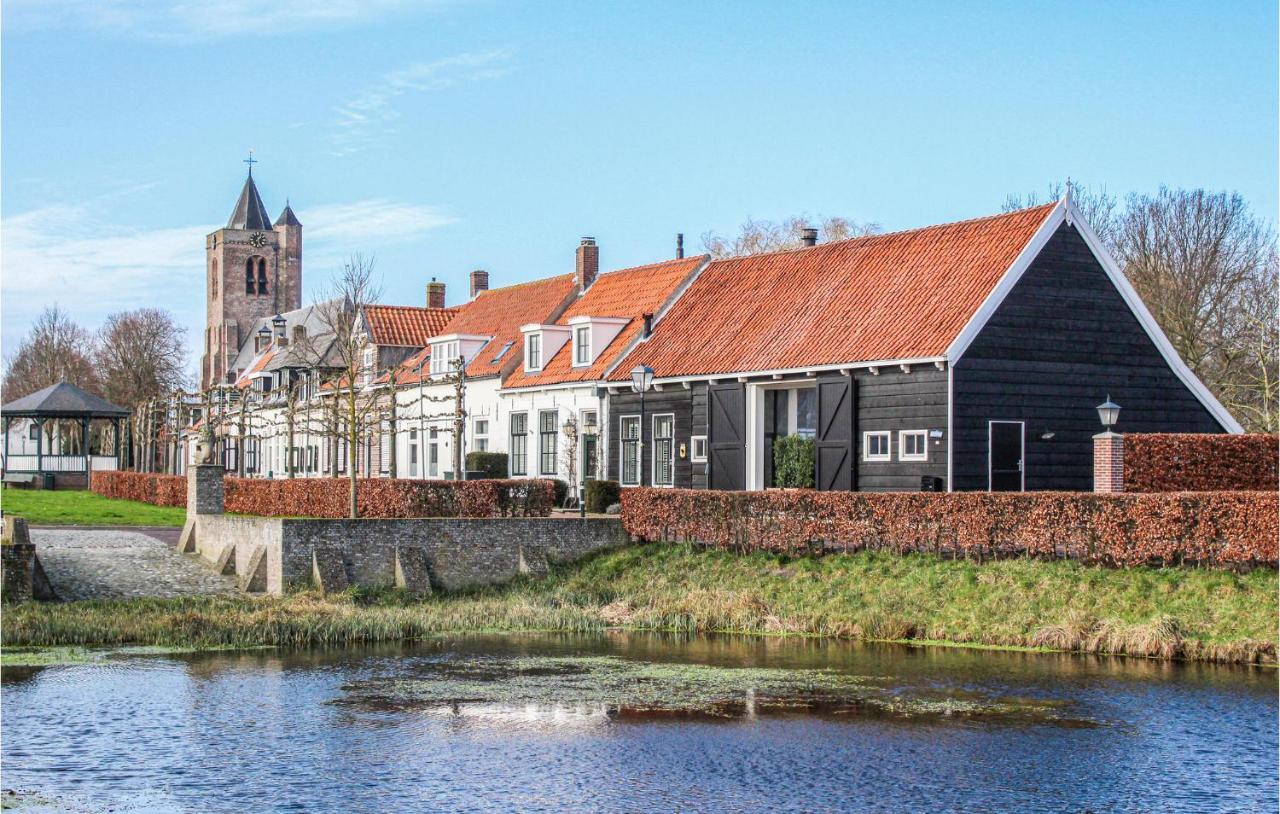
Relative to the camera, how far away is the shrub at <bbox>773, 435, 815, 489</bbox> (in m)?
29.2

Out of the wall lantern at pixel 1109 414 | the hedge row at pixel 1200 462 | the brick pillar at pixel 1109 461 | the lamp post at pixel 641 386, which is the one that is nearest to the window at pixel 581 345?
the lamp post at pixel 641 386

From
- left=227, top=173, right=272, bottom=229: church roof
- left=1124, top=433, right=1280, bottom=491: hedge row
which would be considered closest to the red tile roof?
left=1124, top=433, right=1280, bottom=491: hedge row

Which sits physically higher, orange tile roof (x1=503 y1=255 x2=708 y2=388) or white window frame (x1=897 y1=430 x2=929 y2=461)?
orange tile roof (x1=503 y1=255 x2=708 y2=388)

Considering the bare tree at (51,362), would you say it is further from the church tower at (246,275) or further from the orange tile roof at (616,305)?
the orange tile roof at (616,305)

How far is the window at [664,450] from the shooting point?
33.3m

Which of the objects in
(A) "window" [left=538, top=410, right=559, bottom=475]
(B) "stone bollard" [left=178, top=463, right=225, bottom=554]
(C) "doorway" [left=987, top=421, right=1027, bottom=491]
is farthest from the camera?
(A) "window" [left=538, top=410, right=559, bottom=475]

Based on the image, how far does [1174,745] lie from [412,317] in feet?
124

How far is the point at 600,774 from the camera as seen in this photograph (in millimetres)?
13156

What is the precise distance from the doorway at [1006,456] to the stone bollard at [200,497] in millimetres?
14994

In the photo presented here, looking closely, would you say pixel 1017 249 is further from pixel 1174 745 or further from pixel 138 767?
pixel 138 767

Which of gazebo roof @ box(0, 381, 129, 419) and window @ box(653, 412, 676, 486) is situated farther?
gazebo roof @ box(0, 381, 129, 419)

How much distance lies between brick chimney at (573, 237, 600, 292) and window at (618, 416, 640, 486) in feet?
27.9

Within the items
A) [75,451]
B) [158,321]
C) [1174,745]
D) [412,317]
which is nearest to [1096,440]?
[1174,745]

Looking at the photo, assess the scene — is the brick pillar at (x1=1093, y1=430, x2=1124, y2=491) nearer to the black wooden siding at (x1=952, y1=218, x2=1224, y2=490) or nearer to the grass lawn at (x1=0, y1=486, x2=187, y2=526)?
the black wooden siding at (x1=952, y1=218, x2=1224, y2=490)
